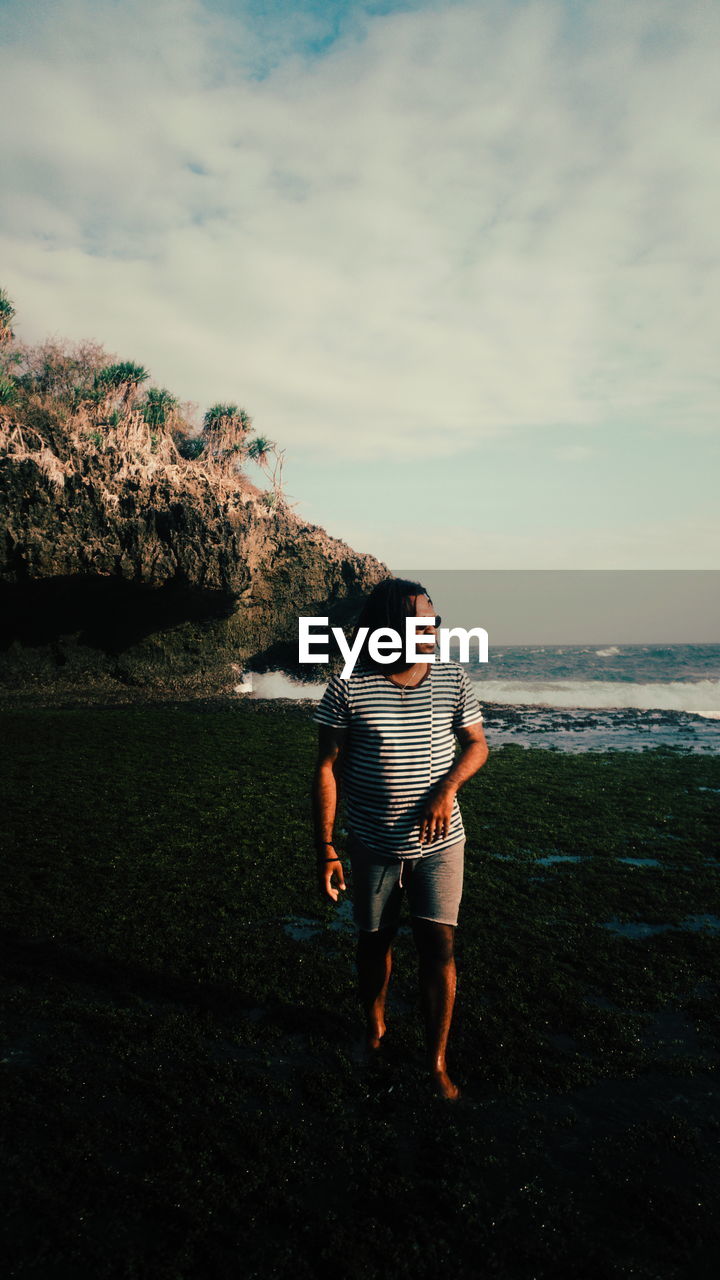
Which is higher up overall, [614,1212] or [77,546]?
[77,546]

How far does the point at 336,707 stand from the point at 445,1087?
199 cm

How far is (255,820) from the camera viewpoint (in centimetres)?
894

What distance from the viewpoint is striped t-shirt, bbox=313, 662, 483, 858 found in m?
3.14

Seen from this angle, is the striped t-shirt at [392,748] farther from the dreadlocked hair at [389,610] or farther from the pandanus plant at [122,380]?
the pandanus plant at [122,380]

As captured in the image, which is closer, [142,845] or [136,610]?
[142,845]

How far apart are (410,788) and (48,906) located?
13.2 feet

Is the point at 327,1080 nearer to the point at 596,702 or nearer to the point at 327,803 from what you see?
the point at 327,803

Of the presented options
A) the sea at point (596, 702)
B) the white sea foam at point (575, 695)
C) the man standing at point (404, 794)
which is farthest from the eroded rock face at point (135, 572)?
the man standing at point (404, 794)

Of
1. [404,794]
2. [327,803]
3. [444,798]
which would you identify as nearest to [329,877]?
[327,803]

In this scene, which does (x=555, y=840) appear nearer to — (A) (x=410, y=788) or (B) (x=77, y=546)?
(A) (x=410, y=788)

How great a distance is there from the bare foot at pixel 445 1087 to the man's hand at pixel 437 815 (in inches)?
48.2

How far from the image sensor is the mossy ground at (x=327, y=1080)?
2.41 m

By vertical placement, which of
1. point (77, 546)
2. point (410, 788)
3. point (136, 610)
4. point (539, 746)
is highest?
point (77, 546)

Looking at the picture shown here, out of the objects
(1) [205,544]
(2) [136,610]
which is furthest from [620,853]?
(2) [136,610]
